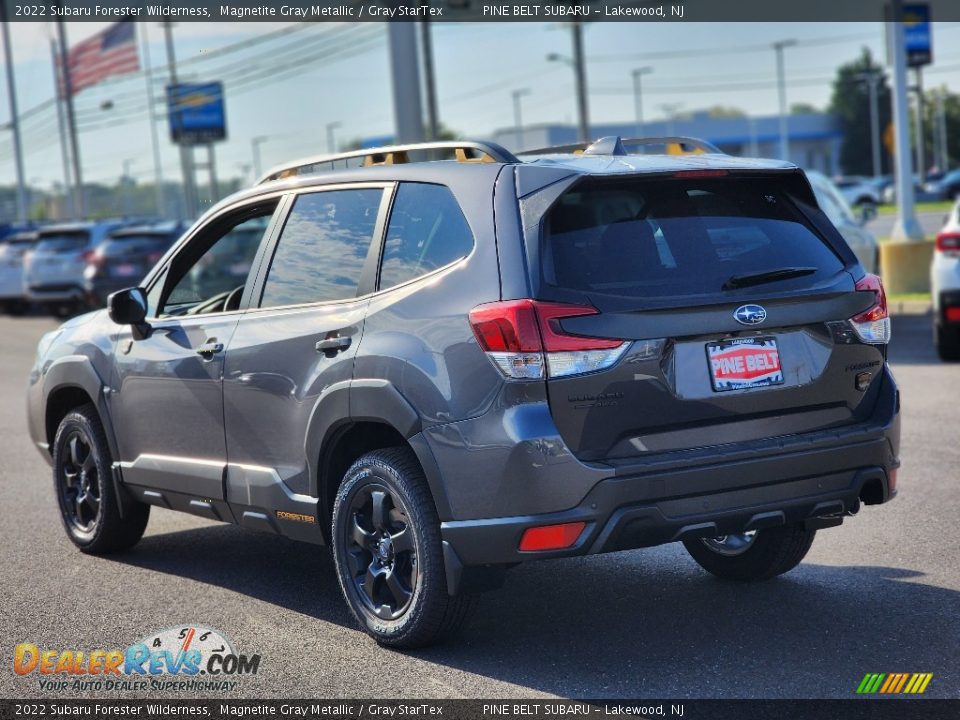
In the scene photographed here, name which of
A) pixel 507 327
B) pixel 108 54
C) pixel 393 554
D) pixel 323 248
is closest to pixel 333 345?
pixel 323 248

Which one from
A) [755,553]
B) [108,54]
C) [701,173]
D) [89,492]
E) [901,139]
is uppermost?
[108,54]

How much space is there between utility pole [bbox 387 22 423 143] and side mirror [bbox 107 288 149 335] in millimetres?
14888

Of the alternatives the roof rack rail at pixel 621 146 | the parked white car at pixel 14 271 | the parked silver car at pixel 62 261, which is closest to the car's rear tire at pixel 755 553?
the roof rack rail at pixel 621 146

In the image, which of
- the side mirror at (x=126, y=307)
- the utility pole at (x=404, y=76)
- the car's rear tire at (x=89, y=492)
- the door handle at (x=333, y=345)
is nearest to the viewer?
the door handle at (x=333, y=345)

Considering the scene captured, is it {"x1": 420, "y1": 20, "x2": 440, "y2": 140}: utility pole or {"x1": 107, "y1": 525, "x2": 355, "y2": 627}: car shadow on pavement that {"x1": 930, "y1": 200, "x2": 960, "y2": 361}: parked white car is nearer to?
{"x1": 107, "y1": 525, "x2": 355, "y2": 627}: car shadow on pavement

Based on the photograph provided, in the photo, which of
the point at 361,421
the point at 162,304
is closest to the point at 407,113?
the point at 162,304

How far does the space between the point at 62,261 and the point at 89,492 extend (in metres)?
19.9

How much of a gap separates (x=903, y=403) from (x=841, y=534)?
407 cm

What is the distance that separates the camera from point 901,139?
768 inches

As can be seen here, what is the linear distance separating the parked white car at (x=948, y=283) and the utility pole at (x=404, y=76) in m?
10.2

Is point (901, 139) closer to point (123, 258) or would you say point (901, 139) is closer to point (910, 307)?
point (910, 307)

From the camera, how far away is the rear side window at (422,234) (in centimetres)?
495

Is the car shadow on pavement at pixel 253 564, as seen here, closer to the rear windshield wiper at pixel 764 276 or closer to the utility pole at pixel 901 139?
the rear windshield wiper at pixel 764 276

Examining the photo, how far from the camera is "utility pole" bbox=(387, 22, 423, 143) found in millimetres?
21125
